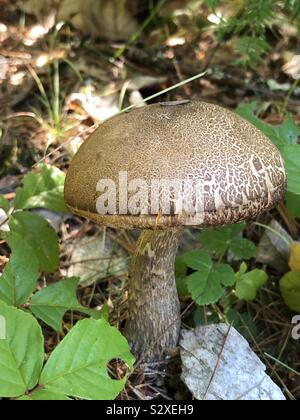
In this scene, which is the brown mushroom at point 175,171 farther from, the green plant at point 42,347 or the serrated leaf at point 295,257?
→ the serrated leaf at point 295,257

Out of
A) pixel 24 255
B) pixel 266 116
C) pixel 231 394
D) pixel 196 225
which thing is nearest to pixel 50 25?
pixel 266 116

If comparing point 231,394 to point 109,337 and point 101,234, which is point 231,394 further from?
point 101,234

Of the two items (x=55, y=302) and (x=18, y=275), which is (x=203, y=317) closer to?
(x=55, y=302)

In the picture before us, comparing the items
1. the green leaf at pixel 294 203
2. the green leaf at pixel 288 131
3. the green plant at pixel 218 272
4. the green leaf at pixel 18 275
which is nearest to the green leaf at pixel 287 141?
the green leaf at pixel 288 131

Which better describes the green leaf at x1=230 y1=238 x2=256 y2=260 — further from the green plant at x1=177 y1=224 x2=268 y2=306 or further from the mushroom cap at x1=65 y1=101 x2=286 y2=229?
the mushroom cap at x1=65 y1=101 x2=286 y2=229
